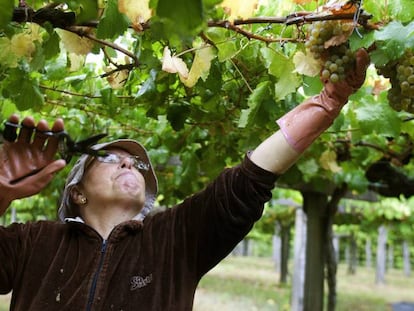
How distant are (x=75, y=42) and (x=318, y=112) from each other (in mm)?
688

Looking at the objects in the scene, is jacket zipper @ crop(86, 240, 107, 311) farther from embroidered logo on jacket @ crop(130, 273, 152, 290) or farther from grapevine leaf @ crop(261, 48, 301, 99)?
grapevine leaf @ crop(261, 48, 301, 99)

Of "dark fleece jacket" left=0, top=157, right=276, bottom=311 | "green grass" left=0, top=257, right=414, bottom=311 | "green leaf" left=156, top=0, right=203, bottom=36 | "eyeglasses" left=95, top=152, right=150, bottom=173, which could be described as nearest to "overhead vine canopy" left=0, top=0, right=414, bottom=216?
"green leaf" left=156, top=0, right=203, bottom=36

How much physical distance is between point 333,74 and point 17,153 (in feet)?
2.56

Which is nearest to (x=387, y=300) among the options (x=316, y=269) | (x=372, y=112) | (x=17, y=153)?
(x=316, y=269)

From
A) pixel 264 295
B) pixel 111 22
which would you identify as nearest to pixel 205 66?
pixel 111 22

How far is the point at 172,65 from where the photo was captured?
4.70ft

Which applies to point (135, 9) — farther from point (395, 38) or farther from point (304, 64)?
point (395, 38)

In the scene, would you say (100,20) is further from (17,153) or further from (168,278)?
(168,278)

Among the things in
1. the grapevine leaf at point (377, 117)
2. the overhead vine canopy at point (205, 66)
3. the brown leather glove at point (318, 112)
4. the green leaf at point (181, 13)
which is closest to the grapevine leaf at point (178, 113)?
the overhead vine canopy at point (205, 66)

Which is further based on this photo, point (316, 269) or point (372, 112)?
point (316, 269)

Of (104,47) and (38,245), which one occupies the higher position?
(104,47)

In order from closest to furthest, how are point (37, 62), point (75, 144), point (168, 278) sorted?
point (75, 144) < point (37, 62) < point (168, 278)

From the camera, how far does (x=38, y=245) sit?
6.05ft

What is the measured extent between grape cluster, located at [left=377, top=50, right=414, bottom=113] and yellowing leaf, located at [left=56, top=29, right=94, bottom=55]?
79cm
